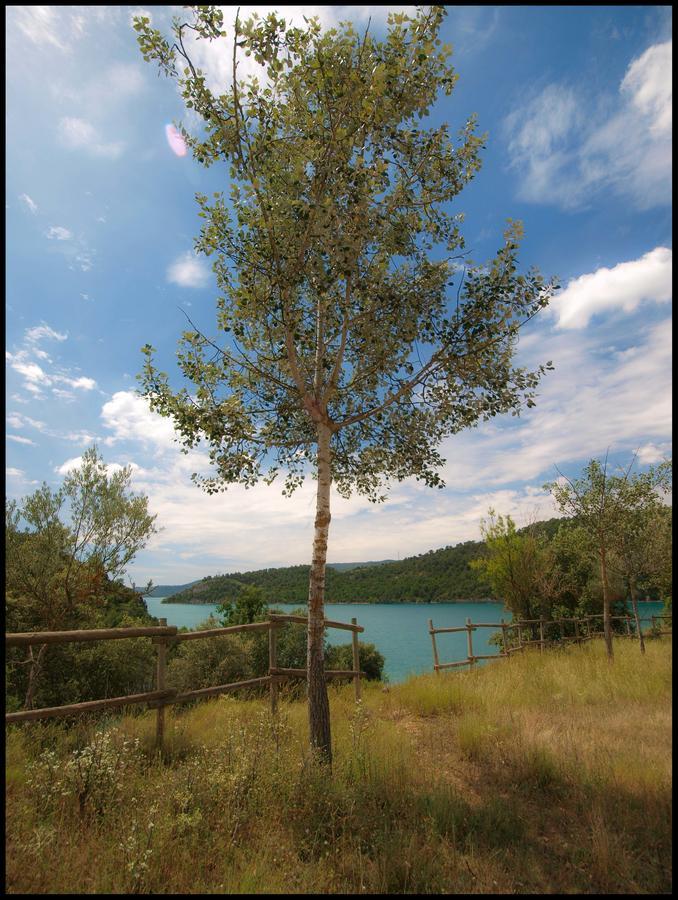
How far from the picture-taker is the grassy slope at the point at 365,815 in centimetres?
373

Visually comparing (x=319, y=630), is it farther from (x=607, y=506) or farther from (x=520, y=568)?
(x=520, y=568)

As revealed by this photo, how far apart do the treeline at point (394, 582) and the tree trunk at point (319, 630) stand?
39634 mm

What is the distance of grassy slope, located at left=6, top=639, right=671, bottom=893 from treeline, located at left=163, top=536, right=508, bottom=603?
129 ft

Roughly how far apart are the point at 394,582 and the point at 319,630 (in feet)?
209

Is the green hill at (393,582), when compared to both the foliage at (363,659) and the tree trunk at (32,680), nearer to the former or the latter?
the foliage at (363,659)

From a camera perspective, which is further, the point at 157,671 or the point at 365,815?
the point at 157,671

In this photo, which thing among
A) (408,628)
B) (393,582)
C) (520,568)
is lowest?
(408,628)

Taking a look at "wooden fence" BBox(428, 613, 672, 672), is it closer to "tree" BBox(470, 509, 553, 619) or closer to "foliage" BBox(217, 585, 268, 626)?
"tree" BBox(470, 509, 553, 619)

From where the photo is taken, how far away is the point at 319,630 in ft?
21.4

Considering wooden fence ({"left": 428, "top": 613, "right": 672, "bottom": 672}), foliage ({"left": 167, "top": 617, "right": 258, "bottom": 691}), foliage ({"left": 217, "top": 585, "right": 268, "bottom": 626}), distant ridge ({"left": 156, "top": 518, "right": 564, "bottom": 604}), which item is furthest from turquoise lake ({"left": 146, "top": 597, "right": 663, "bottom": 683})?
foliage ({"left": 167, "top": 617, "right": 258, "bottom": 691})

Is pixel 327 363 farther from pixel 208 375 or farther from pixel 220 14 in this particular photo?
pixel 220 14

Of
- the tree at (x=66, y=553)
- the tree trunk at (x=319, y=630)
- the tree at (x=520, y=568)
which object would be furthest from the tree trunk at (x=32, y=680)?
the tree at (x=520, y=568)

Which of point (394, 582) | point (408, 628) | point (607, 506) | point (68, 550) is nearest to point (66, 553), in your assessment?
point (68, 550)

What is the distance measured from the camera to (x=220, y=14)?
19.9ft
